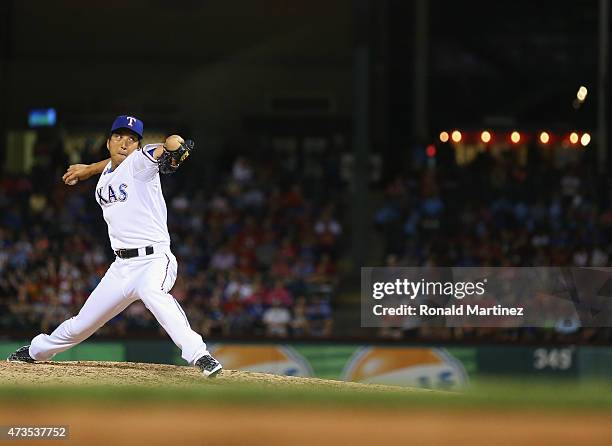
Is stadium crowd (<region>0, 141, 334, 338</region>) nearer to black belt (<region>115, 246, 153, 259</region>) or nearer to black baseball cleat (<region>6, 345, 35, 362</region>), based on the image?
black baseball cleat (<region>6, 345, 35, 362</region>)

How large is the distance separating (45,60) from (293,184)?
7160mm

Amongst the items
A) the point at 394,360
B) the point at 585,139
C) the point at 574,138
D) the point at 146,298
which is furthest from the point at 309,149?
the point at 146,298

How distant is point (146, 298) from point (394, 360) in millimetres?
7104

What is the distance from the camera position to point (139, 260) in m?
8.27

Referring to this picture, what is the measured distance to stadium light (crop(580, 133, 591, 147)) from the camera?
2256 cm

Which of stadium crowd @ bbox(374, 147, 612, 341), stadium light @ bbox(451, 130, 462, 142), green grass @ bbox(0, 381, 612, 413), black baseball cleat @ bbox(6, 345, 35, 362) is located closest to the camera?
Result: green grass @ bbox(0, 381, 612, 413)

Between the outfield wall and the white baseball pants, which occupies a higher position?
the white baseball pants

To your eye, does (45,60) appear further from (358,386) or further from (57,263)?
(358,386)

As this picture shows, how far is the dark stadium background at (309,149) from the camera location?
53.8 feet

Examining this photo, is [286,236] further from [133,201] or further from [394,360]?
[133,201]

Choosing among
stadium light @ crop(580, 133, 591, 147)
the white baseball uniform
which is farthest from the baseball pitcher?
stadium light @ crop(580, 133, 591, 147)

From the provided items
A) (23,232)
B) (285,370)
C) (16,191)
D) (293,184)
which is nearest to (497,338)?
(285,370)

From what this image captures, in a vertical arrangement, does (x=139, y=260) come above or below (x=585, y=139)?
below

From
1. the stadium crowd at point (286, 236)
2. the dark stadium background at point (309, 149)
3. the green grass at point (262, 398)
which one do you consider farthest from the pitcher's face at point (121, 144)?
the stadium crowd at point (286, 236)
